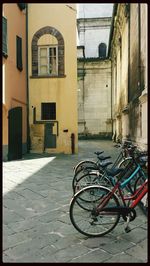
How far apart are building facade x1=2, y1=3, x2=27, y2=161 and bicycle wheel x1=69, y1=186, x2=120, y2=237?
8741 millimetres

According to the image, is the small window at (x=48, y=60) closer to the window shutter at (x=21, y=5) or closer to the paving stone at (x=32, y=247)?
the window shutter at (x=21, y=5)

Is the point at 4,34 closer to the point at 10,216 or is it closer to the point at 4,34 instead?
the point at 4,34

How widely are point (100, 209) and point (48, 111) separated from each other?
1194cm

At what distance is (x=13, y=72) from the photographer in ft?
45.5

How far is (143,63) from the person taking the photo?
9109 millimetres

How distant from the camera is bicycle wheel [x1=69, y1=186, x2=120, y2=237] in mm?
4211

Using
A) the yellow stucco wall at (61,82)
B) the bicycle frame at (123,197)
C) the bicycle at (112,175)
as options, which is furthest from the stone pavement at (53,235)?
the yellow stucco wall at (61,82)

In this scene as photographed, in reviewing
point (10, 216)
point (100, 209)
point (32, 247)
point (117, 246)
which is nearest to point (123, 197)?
point (100, 209)

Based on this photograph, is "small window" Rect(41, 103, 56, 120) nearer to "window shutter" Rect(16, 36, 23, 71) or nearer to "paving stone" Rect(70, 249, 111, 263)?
"window shutter" Rect(16, 36, 23, 71)

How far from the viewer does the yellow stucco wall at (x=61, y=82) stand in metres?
15.5

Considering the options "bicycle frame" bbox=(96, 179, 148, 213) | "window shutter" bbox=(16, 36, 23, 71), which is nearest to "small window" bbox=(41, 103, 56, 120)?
"window shutter" bbox=(16, 36, 23, 71)

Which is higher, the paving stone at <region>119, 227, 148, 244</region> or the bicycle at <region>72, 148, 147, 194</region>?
the bicycle at <region>72, 148, 147, 194</region>

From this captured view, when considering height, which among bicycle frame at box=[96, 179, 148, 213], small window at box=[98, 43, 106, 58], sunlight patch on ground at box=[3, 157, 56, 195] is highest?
small window at box=[98, 43, 106, 58]

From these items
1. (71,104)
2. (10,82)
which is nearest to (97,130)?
(71,104)
